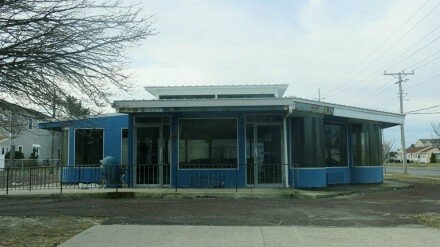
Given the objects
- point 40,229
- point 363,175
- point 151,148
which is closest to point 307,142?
point 363,175

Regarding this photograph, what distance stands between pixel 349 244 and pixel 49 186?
43.8ft

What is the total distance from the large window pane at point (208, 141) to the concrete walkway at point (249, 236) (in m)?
8.01

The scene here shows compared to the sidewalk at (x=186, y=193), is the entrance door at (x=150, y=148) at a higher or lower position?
higher

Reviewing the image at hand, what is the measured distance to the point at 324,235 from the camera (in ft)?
29.7

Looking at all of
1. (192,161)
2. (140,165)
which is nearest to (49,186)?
(140,165)

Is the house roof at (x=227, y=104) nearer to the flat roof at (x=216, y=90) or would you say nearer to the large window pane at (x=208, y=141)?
the large window pane at (x=208, y=141)

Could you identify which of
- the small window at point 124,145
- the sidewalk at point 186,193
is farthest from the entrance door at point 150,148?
the small window at point 124,145

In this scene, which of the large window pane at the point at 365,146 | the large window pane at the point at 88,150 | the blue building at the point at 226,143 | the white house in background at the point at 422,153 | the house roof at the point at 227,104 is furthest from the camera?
the white house in background at the point at 422,153

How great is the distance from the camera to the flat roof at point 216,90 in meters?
22.1

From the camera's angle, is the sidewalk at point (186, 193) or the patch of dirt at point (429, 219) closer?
the patch of dirt at point (429, 219)

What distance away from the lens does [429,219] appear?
432 inches

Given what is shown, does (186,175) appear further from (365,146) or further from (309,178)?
(365,146)

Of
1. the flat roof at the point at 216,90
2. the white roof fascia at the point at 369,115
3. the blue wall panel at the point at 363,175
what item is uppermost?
the flat roof at the point at 216,90

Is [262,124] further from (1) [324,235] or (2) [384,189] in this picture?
(1) [324,235]
